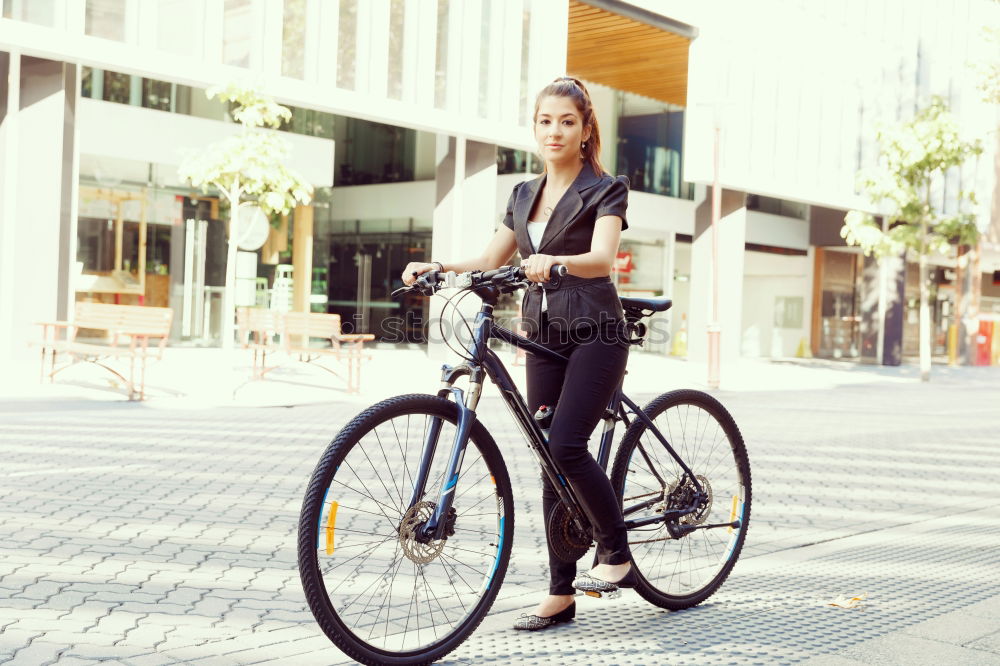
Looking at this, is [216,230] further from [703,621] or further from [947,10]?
[947,10]

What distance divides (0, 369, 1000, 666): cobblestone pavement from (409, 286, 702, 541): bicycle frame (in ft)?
1.81

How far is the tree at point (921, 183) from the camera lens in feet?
77.3

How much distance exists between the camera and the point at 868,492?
7859 mm

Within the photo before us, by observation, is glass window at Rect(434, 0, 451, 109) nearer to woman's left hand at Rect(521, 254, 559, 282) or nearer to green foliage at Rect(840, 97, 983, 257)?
green foliage at Rect(840, 97, 983, 257)

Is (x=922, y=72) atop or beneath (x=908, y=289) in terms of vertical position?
atop

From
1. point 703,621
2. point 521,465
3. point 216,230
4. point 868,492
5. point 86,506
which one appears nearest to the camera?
point 703,621

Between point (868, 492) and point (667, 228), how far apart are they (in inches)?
900

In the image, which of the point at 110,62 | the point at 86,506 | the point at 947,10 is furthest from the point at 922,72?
the point at 86,506

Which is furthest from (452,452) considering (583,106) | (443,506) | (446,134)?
(446,134)

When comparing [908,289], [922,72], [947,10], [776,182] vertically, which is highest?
[947,10]

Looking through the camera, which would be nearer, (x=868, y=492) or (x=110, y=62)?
(x=868, y=492)

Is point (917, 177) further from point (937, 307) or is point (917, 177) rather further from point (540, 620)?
point (540, 620)

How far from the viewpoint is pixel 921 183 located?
24.2 meters

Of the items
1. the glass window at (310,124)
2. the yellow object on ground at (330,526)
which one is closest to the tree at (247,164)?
the glass window at (310,124)
